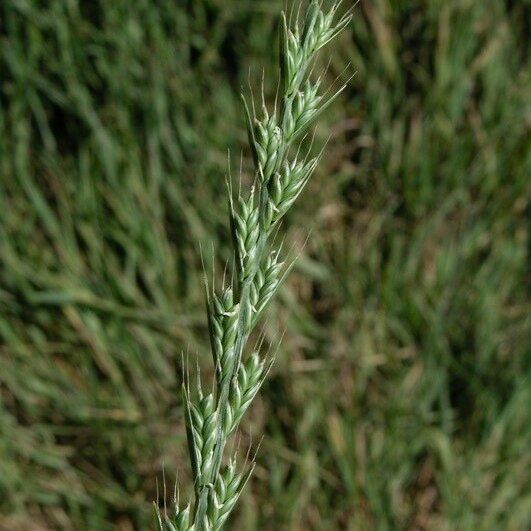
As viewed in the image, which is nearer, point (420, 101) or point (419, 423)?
point (419, 423)

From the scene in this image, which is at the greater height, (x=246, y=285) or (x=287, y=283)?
(x=246, y=285)

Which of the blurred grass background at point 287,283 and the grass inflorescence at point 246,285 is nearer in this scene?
the grass inflorescence at point 246,285

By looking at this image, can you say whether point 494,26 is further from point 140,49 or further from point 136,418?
point 136,418

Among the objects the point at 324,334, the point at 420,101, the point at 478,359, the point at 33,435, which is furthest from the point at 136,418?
the point at 420,101

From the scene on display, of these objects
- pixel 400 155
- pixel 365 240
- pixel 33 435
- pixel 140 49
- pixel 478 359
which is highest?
pixel 140 49

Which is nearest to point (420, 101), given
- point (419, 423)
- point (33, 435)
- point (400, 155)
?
point (400, 155)

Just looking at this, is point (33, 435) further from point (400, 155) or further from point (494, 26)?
point (494, 26)

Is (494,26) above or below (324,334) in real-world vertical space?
above

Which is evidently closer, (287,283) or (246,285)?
(246,285)
